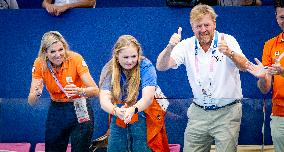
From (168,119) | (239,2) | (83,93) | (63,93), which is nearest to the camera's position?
(168,119)

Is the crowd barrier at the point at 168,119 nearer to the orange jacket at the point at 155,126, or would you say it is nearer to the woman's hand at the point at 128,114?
the orange jacket at the point at 155,126

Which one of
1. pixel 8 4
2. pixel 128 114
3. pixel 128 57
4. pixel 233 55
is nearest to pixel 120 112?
pixel 128 114

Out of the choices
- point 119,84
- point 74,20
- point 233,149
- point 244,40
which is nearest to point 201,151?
point 233,149

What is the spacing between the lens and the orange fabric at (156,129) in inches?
146

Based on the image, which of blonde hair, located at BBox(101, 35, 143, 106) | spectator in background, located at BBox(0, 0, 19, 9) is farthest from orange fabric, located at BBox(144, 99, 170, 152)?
spectator in background, located at BBox(0, 0, 19, 9)

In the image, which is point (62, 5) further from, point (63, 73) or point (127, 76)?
point (127, 76)

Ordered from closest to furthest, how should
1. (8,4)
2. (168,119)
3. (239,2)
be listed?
1. (168,119)
2. (239,2)
3. (8,4)

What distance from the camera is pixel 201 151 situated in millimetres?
3795

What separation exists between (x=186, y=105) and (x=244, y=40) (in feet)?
5.58

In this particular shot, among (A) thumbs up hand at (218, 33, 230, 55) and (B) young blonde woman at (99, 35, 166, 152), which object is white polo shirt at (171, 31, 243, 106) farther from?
(B) young blonde woman at (99, 35, 166, 152)

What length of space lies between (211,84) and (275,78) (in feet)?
1.52

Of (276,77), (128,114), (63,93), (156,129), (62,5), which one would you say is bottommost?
(156,129)

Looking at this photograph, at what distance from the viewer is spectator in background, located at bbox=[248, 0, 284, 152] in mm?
3732

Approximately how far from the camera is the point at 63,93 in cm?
412
